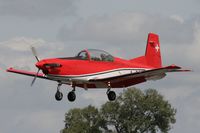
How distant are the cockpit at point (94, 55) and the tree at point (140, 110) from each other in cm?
6785

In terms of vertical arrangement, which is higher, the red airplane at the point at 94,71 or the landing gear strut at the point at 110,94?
the red airplane at the point at 94,71

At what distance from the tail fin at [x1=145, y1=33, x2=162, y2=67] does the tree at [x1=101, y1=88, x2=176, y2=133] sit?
61.2 m

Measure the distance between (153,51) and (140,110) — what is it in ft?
210

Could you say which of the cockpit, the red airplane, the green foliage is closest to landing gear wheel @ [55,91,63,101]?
the red airplane

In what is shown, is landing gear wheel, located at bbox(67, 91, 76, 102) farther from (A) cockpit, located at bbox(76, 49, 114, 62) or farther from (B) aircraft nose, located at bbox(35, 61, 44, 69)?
(B) aircraft nose, located at bbox(35, 61, 44, 69)

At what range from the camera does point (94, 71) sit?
5806 cm

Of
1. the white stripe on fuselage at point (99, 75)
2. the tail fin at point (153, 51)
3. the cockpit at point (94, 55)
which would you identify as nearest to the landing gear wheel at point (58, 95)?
the white stripe on fuselage at point (99, 75)

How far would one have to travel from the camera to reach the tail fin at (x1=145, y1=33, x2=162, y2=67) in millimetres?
64312

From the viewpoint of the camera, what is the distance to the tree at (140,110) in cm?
12719

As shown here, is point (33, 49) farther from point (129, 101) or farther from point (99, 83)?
point (129, 101)

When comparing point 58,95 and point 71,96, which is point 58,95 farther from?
point 71,96

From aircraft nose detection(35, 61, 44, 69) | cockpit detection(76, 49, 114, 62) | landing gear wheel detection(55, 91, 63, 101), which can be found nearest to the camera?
aircraft nose detection(35, 61, 44, 69)

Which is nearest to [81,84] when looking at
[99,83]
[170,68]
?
[99,83]

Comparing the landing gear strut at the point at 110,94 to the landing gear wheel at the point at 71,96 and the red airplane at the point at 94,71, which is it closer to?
the red airplane at the point at 94,71
